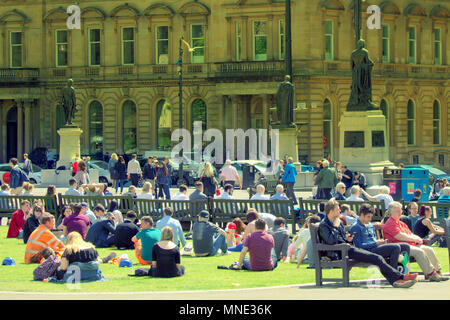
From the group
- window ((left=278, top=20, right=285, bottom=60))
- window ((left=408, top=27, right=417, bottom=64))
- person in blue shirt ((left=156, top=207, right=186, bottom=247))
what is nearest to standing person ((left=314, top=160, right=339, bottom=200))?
person in blue shirt ((left=156, top=207, right=186, bottom=247))

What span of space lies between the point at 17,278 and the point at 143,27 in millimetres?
45312

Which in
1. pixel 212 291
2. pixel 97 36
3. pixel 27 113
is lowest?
pixel 212 291

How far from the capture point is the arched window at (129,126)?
6247 cm

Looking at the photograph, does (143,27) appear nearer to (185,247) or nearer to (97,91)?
(97,91)

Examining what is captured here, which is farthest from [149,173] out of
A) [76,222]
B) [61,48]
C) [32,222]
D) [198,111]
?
[61,48]

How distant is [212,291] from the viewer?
15.5m


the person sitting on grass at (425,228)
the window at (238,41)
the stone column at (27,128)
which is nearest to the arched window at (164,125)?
the window at (238,41)

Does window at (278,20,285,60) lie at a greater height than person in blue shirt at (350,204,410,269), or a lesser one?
greater

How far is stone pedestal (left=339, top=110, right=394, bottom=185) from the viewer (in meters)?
33.8

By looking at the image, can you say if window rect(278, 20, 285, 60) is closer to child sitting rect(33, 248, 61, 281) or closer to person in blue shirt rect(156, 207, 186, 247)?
person in blue shirt rect(156, 207, 186, 247)

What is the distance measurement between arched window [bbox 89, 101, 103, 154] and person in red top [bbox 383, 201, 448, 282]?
151 feet

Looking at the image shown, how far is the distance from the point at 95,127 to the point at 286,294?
48.9 m

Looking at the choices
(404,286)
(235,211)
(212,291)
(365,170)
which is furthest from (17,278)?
(365,170)

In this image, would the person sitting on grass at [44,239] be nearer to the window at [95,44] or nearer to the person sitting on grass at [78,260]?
the person sitting on grass at [78,260]
